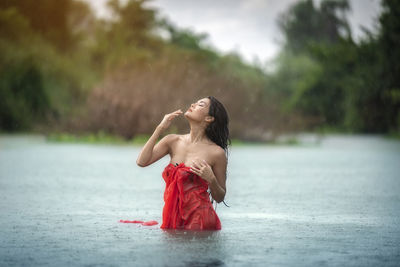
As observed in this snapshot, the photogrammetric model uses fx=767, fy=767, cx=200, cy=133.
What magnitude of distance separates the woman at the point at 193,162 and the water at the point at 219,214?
18 centimetres

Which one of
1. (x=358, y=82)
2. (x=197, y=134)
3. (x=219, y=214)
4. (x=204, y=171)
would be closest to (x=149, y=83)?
(x=358, y=82)

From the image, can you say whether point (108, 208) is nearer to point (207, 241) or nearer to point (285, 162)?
point (207, 241)

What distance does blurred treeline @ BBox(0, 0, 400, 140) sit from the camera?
3022cm

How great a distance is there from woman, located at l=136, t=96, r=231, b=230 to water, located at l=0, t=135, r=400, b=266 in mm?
181

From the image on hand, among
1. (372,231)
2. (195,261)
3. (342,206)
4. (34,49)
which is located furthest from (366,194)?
(34,49)

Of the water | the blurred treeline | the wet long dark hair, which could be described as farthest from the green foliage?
the wet long dark hair

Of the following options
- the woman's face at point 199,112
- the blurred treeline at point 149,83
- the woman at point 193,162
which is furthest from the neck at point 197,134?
the blurred treeline at point 149,83

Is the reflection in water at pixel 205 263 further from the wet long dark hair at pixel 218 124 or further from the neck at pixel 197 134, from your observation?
the neck at pixel 197 134

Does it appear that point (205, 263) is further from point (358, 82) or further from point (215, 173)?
point (358, 82)

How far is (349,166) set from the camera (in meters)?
18.5

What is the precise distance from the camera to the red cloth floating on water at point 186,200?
275 inches

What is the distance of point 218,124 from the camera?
7145mm

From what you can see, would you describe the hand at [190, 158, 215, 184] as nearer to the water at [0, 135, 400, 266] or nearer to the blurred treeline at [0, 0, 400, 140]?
the water at [0, 135, 400, 266]

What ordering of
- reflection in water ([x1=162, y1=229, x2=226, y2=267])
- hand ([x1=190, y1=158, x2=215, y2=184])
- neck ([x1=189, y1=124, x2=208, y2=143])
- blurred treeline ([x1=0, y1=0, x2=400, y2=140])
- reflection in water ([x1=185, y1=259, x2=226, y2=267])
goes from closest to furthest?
1. reflection in water ([x1=185, y1=259, x2=226, y2=267])
2. reflection in water ([x1=162, y1=229, x2=226, y2=267])
3. hand ([x1=190, y1=158, x2=215, y2=184])
4. neck ([x1=189, y1=124, x2=208, y2=143])
5. blurred treeline ([x1=0, y1=0, x2=400, y2=140])
